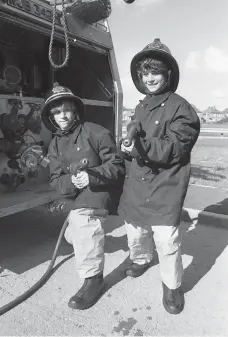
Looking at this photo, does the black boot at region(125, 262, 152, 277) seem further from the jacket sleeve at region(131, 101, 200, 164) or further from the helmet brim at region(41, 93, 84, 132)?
the helmet brim at region(41, 93, 84, 132)

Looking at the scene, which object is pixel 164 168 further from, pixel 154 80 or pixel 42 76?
pixel 42 76

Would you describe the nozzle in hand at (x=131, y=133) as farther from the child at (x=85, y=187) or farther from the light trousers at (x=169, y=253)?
the light trousers at (x=169, y=253)

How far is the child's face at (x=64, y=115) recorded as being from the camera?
2523 millimetres

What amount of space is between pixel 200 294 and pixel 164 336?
60 centimetres

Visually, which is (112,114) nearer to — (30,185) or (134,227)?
(30,185)

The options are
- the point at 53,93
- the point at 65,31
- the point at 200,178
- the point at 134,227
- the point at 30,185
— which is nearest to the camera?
the point at 53,93

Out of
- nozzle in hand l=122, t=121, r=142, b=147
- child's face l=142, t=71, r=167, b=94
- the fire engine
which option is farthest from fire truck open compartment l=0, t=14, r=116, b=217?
nozzle in hand l=122, t=121, r=142, b=147

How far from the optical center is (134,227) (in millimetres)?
2756

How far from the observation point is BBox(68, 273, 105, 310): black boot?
8.13ft

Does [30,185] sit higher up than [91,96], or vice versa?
[91,96]

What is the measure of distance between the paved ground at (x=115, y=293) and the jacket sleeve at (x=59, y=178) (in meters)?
0.82

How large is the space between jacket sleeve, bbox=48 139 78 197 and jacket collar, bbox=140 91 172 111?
76 cm

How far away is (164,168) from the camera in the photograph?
94.6 inches

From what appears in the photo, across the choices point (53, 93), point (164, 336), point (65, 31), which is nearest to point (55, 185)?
point (53, 93)
